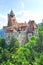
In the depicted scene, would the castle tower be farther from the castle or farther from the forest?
the forest

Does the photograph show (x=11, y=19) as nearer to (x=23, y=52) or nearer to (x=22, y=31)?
(x=22, y=31)

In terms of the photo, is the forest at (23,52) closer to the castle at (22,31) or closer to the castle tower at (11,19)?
the castle at (22,31)

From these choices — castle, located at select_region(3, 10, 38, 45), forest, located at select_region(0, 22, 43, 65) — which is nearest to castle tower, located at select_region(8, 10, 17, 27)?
castle, located at select_region(3, 10, 38, 45)

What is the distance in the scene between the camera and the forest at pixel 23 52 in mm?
70744

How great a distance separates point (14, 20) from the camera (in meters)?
88.2

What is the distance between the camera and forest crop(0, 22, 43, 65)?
7074 cm

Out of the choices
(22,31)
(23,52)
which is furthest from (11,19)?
(23,52)

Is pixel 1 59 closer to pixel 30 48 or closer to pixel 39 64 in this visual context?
pixel 30 48

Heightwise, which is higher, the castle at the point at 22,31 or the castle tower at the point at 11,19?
the castle tower at the point at 11,19

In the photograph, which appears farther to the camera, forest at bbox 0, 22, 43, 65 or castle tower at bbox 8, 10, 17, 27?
castle tower at bbox 8, 10, 17, 27

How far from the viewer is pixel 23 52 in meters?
73.7

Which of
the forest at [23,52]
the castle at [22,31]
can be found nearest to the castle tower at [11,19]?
the castle at [22,31]

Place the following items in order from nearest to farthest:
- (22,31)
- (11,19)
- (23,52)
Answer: (23,52) → (22,31) → (11,19)

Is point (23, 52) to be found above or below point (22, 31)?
below
